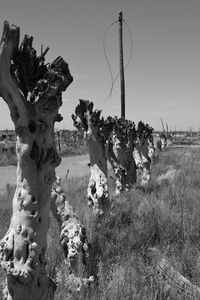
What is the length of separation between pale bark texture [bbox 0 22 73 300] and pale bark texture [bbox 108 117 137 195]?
6537 millimetres

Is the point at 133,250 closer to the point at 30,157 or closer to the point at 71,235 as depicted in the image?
the point at 71,235

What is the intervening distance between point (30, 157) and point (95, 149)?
3.58 metres

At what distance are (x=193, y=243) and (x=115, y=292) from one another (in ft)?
6.11

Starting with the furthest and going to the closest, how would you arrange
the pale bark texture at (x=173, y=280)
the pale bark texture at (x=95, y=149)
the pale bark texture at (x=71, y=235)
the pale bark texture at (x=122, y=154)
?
the pale bark texture at (x=122, y=154) → the pale bark texture at (x=95, y=149) → the pale bark texture at (x=71, y=235) → the pale bark texture at (x=173, y=280)

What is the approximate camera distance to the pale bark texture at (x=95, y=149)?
19.1 feet

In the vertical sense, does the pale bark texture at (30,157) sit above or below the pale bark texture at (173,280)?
above

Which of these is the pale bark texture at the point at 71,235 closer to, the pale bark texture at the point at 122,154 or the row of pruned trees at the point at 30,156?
the row of pruned trees at the point at 30,156

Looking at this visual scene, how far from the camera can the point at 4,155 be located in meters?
24.0

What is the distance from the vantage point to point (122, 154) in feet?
31.7

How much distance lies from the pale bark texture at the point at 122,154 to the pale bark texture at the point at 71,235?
4949 mm

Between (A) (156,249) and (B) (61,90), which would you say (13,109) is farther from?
(A) (156,249)

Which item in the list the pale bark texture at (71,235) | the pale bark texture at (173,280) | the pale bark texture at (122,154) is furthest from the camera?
the pale bark texture at (122,154)

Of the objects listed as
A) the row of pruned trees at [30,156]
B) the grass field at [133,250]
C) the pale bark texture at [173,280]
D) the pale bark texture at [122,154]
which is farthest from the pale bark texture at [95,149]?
the row of pruned trees at [30,156]

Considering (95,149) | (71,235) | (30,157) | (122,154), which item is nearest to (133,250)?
(71,235)
